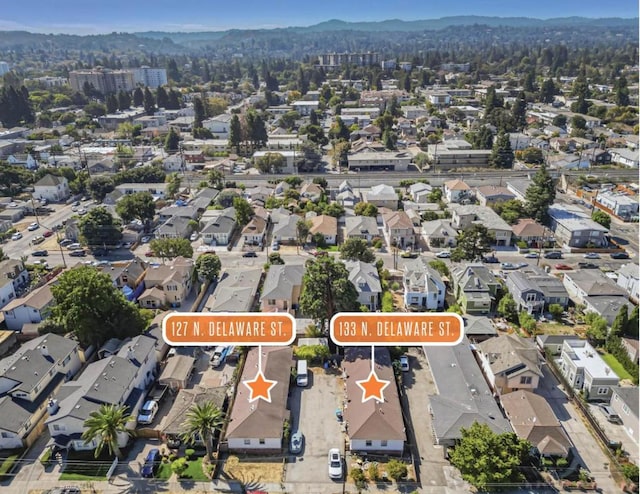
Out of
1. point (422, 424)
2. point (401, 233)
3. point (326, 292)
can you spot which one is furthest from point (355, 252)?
point (422, 424)

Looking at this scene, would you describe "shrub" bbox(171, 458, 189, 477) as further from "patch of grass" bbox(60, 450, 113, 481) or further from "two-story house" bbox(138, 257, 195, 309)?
"two-story house" bbox(138, 257, 195, 309)

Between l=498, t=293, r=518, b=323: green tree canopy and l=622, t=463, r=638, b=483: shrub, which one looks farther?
l=498, t=293, r=518, b=323: green tree canopy

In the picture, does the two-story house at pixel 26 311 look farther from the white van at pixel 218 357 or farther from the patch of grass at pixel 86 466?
the patch of grass at pixel 86 466

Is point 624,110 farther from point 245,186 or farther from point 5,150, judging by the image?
point 5,150

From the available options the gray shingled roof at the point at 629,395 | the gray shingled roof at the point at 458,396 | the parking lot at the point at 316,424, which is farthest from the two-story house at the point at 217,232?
the gray shingled roof at the point at 629,395

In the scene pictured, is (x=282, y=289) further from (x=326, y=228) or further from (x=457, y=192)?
(x=457, y=192)

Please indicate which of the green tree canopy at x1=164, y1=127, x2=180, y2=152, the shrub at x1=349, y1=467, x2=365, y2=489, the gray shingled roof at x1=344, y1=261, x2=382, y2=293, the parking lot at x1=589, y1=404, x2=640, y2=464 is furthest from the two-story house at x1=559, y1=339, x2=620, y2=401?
the green tree canopy at x1=164, y1=127, x2=180, y2=152
